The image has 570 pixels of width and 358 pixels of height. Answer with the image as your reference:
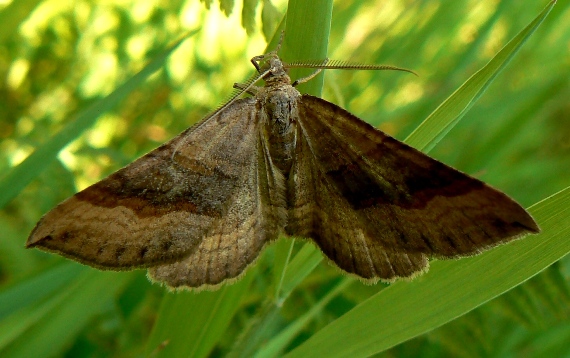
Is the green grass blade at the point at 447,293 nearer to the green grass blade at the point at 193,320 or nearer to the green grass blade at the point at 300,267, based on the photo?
the green grass blade at the point at 300,267

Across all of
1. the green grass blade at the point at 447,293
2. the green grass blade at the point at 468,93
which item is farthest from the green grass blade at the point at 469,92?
the green grass blade at the point at 447,293

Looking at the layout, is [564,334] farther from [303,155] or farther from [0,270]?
[0,270]

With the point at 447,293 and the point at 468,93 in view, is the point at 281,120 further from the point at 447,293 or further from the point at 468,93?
the point at 447,293

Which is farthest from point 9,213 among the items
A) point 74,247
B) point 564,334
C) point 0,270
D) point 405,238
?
point 564,334

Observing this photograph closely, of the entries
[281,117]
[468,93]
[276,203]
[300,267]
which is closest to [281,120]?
[281,117]

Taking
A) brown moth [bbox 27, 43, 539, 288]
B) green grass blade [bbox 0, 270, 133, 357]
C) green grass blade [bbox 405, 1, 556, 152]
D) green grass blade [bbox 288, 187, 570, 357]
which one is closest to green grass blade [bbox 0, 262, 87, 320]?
green grass blade [bbox 0, 270, 133, 357]

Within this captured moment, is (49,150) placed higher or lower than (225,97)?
lower

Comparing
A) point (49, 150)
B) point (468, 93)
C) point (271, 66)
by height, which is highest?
point (271, 66)

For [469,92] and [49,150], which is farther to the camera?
[49,150]
